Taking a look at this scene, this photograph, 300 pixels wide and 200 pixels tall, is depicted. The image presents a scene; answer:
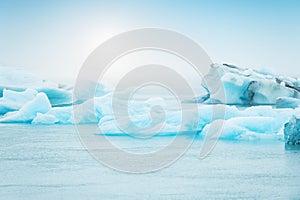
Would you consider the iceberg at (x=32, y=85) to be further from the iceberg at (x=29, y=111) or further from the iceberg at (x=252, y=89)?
the iceberg at (x=252, y=89)

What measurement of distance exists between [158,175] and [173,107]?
6285 mm

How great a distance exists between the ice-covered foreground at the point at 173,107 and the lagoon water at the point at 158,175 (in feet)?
1.87

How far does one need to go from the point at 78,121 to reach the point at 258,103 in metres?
4.91

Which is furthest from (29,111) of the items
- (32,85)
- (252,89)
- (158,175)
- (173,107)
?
(158,175)

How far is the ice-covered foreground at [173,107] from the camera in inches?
327

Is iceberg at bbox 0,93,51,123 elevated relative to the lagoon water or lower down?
lower down

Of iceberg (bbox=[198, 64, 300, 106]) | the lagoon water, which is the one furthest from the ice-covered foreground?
the lagoon water

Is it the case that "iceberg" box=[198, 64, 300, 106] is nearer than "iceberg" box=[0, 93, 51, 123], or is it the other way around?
"iceberg" box=[0, 93, 51, 123]

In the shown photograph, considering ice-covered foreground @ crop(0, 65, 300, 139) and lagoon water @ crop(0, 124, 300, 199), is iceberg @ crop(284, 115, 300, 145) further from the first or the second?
ice-covered foreground @ crop(0, 65, 300, 139)

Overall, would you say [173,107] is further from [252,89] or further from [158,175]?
[158,175]

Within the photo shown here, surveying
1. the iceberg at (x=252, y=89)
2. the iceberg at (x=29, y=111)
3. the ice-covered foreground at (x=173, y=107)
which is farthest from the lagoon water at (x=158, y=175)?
the iceberg at (x=252, y=89)

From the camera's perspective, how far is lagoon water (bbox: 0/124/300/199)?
4500 mm

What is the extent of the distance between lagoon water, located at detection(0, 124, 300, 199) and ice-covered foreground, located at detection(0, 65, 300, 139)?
1.87ft

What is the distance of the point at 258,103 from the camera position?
12641 millimetres
